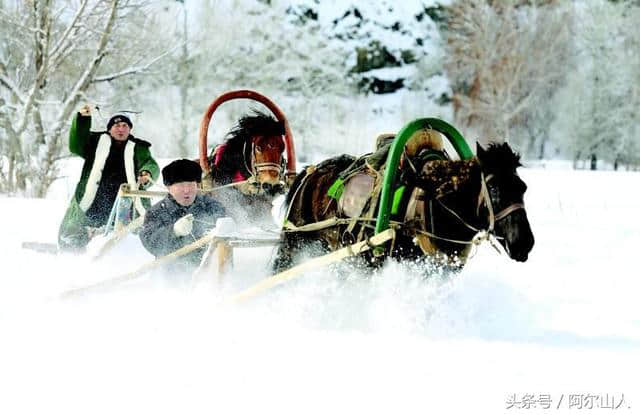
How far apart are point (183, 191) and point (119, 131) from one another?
236cm

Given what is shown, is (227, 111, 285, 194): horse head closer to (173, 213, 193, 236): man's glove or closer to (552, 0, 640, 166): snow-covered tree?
(173, 213, 193, 236): man's glove

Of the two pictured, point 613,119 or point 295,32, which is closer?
point 613,119

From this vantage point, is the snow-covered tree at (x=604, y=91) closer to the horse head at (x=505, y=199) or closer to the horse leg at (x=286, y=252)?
the horse leg at (x=286, y=252)

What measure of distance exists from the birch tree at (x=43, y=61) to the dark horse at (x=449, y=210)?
10416mm

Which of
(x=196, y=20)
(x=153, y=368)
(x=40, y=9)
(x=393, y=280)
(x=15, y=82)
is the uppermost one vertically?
(x=196, y=20)

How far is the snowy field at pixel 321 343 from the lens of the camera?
3.59 meters

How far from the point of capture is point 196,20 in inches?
1025

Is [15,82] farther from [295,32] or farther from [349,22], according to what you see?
[349,22]

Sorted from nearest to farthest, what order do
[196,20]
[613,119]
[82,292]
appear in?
1. [82,292]
2. [196,20]
3. [613,119]

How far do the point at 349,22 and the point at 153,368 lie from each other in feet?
113

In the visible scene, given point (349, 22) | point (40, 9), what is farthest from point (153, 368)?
point (349, 22)

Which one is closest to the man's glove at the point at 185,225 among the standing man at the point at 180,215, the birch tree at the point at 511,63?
the standing man at the point at 180,215

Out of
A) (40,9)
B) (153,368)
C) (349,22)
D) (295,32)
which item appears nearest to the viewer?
(153,368)

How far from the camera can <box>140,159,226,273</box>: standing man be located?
546 centimetres
